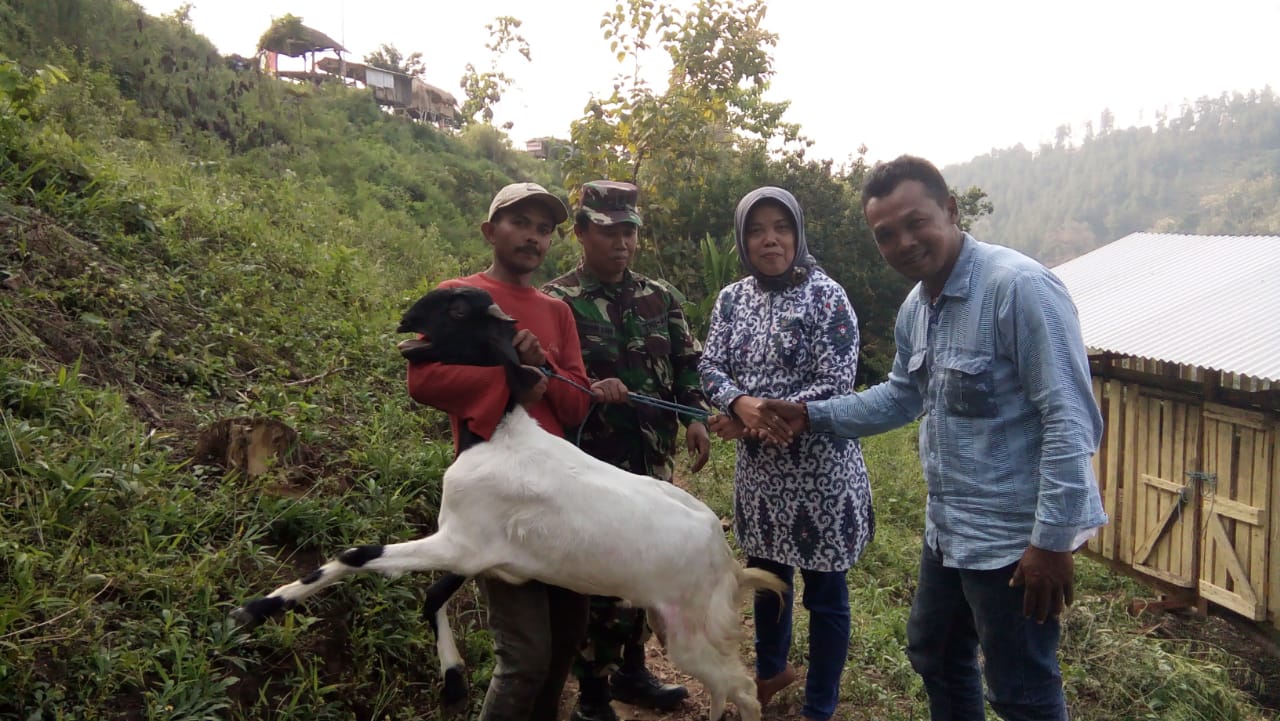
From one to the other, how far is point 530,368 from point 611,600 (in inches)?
43.6

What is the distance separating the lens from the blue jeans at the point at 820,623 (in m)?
3.04

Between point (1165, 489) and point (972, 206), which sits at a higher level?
point (972, 206)

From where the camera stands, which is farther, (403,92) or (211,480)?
(403,92)

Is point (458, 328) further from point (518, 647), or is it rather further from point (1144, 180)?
point (1144, 180)

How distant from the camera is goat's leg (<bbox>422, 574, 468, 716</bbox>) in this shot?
251 centimetres

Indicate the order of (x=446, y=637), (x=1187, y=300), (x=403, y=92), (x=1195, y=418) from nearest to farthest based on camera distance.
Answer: (x=446, y=637), (x=1195, y=418), (x=1187, y=300), (x=403, y=92)

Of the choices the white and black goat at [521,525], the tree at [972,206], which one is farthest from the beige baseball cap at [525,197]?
the tree at [972,206]

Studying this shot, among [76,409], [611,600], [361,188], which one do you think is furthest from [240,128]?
[611,600]

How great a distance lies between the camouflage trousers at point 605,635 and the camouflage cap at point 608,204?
56.7 inches

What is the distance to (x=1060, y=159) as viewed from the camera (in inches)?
1670

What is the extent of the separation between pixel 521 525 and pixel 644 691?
155cm

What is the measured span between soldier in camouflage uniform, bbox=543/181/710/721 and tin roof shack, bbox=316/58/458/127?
69.3 feet

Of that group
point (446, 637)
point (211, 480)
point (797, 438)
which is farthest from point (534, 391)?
point (211, 480)

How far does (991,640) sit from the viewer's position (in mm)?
2225
